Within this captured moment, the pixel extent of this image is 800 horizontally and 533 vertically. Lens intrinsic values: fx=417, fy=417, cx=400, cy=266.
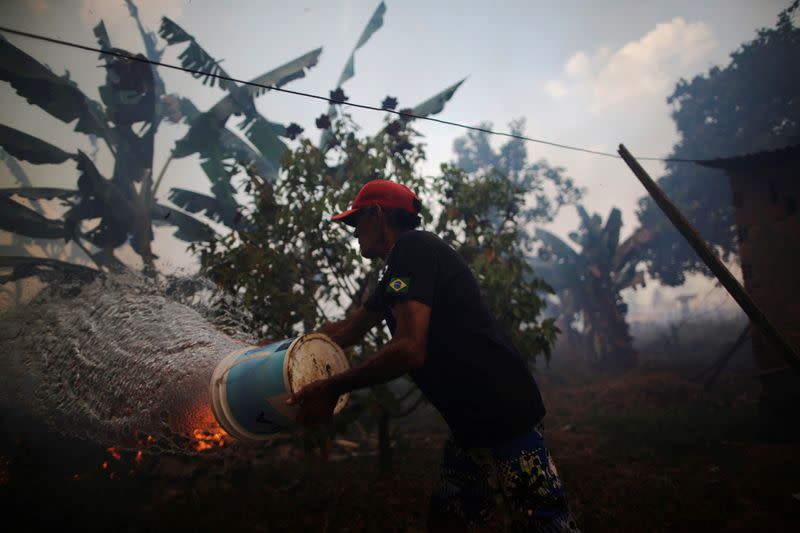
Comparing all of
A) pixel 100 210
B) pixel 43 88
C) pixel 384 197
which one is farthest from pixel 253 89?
pixel 384 197

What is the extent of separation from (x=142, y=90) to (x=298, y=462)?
849cm

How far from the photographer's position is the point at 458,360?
7.44 feet

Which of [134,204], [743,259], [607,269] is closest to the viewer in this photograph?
[743,259]

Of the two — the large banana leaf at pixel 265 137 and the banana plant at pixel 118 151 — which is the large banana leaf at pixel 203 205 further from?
the large banana leaf at pixel 265 137

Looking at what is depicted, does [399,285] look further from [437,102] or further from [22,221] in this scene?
[22,221]

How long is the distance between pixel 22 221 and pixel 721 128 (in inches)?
998

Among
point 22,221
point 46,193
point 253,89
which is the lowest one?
point 22,221

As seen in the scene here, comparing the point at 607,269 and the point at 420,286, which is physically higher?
the point at 607,269

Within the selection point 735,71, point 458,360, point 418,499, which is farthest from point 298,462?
point 735,71

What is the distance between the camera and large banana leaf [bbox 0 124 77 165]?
25.1 ft

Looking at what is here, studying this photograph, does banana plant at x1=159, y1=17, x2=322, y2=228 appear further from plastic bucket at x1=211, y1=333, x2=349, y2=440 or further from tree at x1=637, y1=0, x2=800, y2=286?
tree at x1=637, y1=0, x2=800, y2=286

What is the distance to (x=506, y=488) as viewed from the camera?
224 centimetres

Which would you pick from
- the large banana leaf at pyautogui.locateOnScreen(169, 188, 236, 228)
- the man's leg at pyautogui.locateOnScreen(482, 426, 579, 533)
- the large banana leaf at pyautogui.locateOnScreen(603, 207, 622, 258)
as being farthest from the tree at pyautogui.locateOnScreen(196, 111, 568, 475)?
the large banana leaf at pyautogui.locateOnScreen(603, 207, 622, 258)

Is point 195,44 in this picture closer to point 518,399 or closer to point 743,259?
point 518,399
